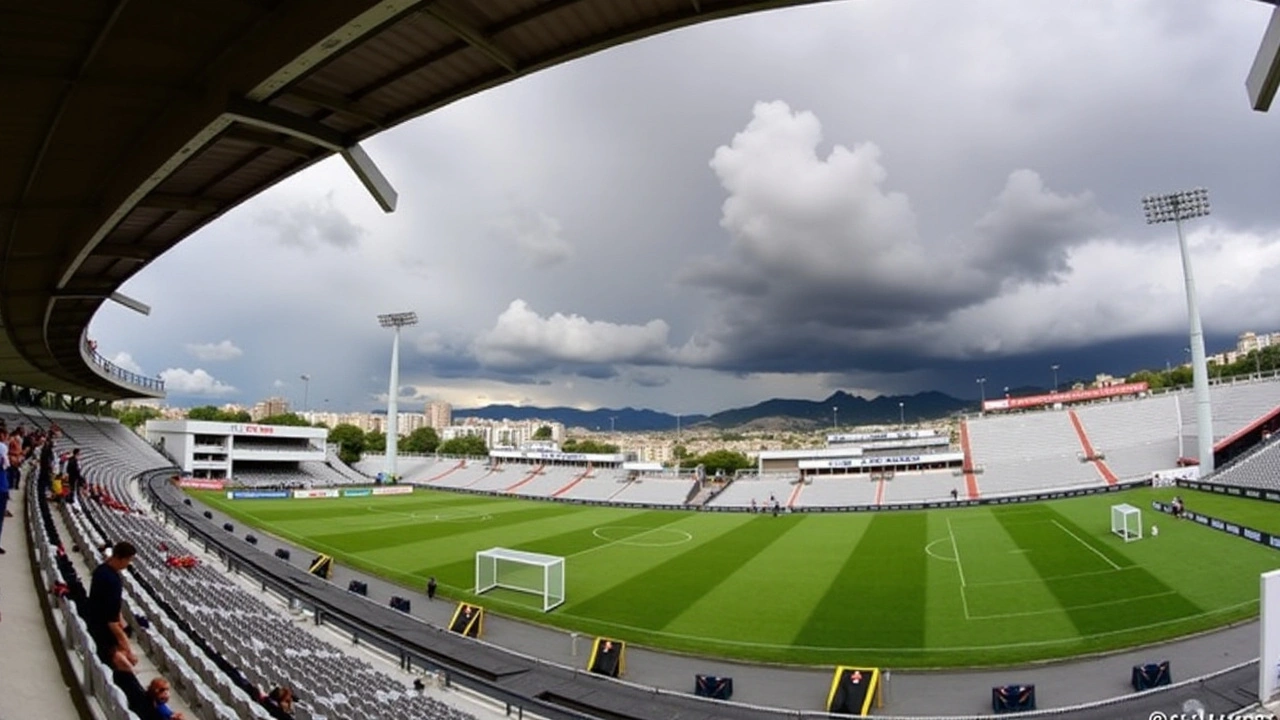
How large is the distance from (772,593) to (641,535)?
16.3 meters

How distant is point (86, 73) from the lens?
6.26 metres

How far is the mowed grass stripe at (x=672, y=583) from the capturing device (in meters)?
22.7

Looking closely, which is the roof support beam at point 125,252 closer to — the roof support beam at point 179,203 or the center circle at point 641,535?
the roof support beam at point 179,203

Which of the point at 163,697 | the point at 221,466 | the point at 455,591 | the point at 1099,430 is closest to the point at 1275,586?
the point at 163,697

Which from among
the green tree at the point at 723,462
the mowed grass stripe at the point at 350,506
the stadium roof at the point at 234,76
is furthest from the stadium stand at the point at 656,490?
the stadium roof at the point at 234,76

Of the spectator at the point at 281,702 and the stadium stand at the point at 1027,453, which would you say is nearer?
the spectator at the point at 281,702

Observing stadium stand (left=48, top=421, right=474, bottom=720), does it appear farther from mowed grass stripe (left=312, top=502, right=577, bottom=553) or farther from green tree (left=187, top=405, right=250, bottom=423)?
green tree (left=187, top=405, right=250, bottom=423)

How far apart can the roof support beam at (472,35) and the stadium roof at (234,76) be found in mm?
16

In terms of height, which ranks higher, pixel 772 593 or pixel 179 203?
pixel 179 203

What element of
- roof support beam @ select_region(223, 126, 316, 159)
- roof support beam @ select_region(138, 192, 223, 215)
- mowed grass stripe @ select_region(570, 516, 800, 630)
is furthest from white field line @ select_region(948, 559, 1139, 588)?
roof support beam @ select_region(138, 192, 223, 215)

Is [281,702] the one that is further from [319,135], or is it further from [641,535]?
[641,535]

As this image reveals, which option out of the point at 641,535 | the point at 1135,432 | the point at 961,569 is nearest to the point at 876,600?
the point at 961,569

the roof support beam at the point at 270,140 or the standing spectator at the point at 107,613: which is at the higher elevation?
the roof support beam at the point at 270,140

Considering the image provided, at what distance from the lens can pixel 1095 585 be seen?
2348cm
